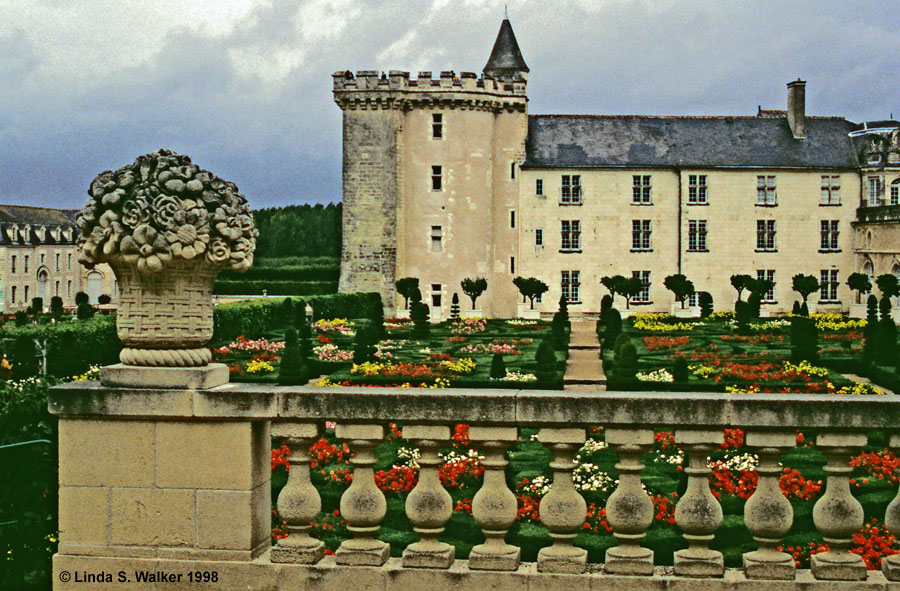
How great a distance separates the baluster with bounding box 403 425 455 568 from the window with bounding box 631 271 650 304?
42011 millimetres

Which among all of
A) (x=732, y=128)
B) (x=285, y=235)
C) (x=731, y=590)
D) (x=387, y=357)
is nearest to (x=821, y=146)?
(x=732, y=128)

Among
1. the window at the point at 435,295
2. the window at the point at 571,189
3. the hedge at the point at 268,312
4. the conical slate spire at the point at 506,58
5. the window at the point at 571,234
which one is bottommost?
the hedge at the point at 268,312

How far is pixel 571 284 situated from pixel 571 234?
216cm

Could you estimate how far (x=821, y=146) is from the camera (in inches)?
1859

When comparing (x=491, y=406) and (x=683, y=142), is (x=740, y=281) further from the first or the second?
(x=491, y=406)

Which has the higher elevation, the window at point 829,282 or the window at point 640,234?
the window at point 640,234

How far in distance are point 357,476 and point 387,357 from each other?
19.9m

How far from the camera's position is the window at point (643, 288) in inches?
1825

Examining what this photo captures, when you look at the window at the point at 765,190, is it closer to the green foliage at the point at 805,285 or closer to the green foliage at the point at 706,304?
the green foliage at the point at 805,285

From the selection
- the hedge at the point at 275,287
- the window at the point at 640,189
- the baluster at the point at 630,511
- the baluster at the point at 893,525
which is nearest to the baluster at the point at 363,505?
the baluster at the point at 630,511

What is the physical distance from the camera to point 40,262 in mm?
66375

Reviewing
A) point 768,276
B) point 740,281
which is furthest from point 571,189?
point 768,276

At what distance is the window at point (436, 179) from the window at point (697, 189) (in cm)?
1078

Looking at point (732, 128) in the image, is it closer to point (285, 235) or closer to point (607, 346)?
point (607, 346)
